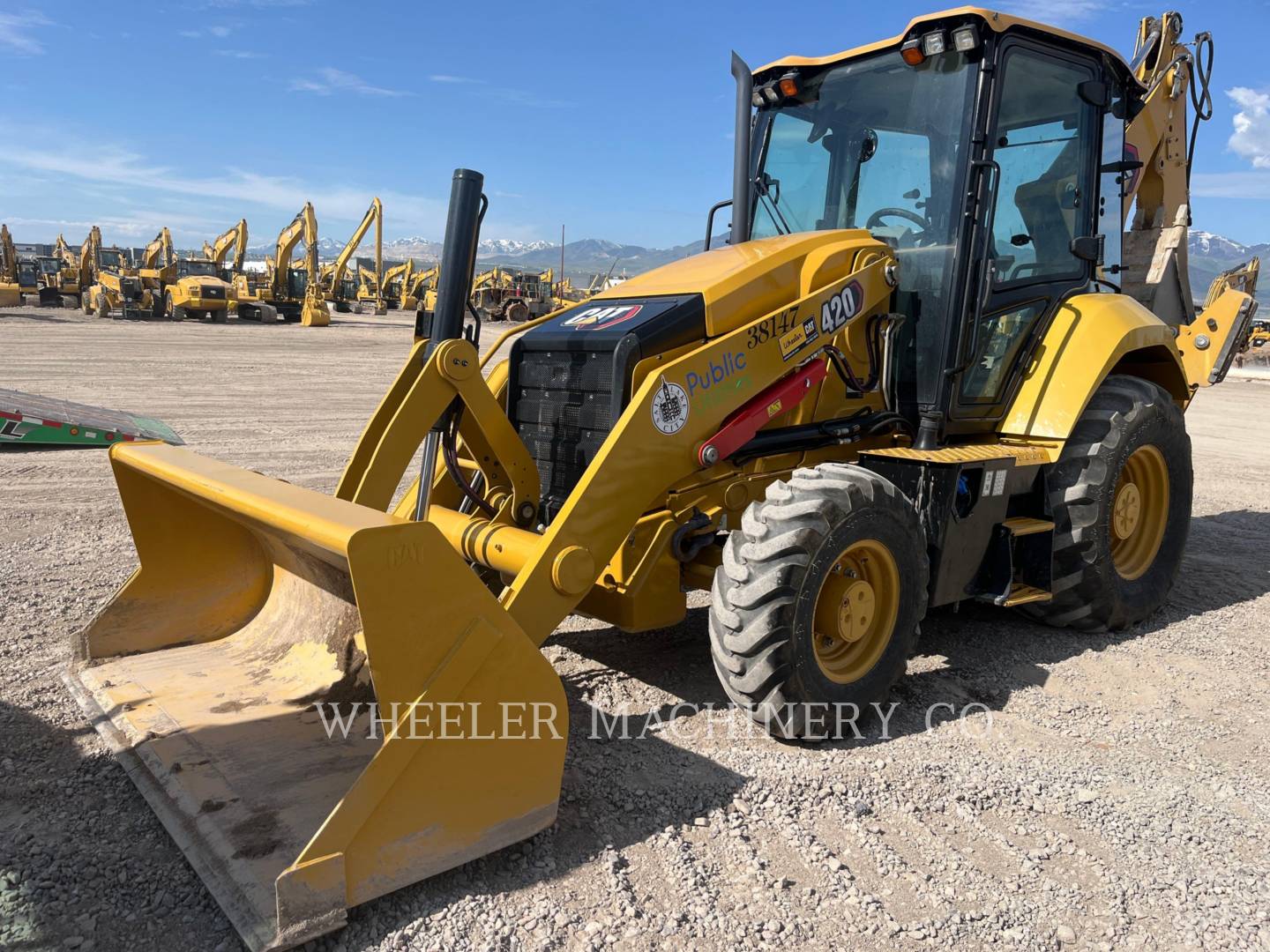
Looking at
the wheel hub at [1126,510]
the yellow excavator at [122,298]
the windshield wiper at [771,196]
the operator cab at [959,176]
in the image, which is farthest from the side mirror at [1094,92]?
the yellow excavator at [122,298]

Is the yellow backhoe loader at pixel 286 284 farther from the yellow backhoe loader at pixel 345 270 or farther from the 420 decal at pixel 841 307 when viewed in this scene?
the 420 decal at pixel 841 307

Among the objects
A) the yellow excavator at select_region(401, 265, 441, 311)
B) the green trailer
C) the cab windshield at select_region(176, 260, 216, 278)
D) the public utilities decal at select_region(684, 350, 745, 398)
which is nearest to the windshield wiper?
the public utilities decal at select_region(684, 350, 745, 398)

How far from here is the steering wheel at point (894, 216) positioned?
4523 millimetres

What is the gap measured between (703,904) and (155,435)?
8.14 meters

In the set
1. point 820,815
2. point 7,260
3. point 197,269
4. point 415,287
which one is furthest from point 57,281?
point 820,815

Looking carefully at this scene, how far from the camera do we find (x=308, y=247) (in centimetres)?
3591

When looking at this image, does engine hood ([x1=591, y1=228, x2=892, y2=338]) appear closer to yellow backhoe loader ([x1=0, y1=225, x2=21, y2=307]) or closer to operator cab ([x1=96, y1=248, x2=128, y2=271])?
yellow backhoe loader ([x1=0, y1=225, x2=21, y2=307])

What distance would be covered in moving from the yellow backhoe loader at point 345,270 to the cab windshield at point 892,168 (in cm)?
3449

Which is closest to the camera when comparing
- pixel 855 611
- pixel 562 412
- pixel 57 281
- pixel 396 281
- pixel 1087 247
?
pixel 855 611

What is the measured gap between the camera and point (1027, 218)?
479 cm

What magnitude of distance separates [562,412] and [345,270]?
139 ft

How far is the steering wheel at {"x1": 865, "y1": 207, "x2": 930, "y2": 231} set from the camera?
14.8 ft

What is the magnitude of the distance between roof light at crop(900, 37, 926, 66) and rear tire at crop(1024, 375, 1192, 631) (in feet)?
6.49

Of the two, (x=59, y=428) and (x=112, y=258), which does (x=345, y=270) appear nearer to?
(x=112, y=258)
